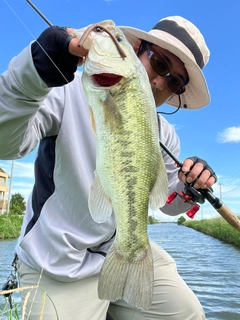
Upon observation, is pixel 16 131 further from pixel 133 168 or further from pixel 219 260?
pixel 219 260

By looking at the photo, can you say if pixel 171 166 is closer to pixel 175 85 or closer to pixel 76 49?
pixel 175 85

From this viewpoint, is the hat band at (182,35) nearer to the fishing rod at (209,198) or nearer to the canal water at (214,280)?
the fishing rod at (209,198)

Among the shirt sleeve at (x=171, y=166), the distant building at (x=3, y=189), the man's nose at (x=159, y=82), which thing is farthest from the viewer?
the distant building at (x=3, y=189)

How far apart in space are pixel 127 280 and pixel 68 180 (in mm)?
969

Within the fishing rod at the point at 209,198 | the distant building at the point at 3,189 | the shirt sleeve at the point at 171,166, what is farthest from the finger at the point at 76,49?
the distant building at the point at 3,189

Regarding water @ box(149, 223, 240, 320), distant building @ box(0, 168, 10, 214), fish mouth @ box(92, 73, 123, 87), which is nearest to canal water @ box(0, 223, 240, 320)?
water @ box(149, 223, 240, 320)

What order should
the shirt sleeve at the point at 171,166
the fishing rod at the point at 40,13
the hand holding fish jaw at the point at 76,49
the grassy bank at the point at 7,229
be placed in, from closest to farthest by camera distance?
1. the hand holding fish jaw at the point at 76,49
2. the fishing rod at the point at 40,13
3. the shirt sleeve at the point at 171,166
4. the grassy bank at the point at 7,229

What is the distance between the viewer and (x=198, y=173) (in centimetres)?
258

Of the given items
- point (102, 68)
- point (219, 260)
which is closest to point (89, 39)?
point (102, 68)

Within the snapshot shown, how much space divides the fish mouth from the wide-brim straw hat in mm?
1177

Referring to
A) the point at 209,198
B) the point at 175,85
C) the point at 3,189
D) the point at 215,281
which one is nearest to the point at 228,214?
the point at 209,198

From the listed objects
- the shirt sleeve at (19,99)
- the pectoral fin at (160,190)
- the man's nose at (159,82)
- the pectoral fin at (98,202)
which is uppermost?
the man's nose at (159,82)

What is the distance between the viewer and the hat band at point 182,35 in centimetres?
341

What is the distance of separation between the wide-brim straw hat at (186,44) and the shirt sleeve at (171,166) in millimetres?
384
